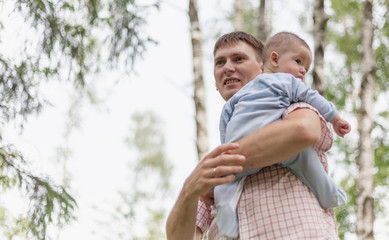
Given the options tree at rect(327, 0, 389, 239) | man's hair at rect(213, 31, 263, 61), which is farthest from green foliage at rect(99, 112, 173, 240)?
man's hair at rect(213, 31, 263, 61)

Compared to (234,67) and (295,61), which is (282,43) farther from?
(234,67)

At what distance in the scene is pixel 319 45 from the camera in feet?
16.9

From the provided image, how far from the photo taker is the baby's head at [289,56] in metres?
1.83

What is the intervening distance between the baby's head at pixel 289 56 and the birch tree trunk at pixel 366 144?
13.1 feet

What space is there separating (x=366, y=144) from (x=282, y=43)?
4.67 meters

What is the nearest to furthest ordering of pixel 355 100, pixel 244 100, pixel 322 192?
1. pixel 322 192
2. pixel 244 100
3. pixel 355 100

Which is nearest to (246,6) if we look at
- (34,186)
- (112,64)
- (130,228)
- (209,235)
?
(130,228)

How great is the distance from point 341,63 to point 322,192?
36.4 ft

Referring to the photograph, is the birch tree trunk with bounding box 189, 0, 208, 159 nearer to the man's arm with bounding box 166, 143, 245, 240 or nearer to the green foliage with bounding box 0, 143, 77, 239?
the green foliage with bounding box 0, 143, 77, 239

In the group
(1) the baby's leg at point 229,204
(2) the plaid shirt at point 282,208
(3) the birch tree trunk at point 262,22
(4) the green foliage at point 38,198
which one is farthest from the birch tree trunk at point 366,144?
(1) the baby's leg at point 229,204

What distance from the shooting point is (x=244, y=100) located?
1.69 metres

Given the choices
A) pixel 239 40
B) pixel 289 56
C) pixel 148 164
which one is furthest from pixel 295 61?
pixel 148 164

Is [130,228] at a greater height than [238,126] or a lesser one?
lesser

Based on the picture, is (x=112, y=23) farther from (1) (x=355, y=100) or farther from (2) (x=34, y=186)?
(1) (x=355, y=100)
